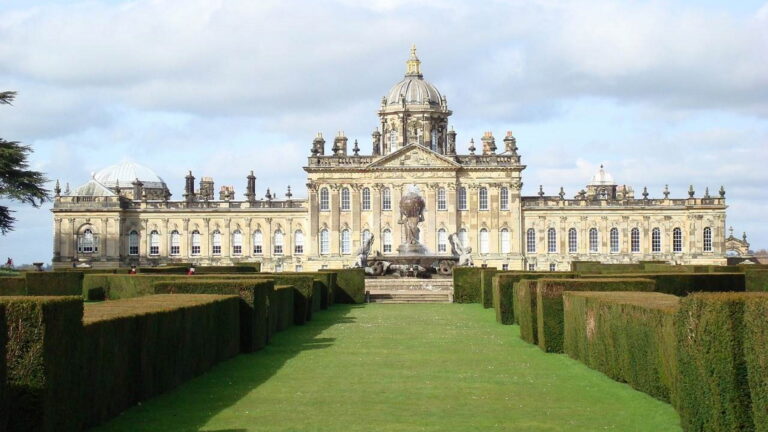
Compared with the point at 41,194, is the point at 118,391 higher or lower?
lower

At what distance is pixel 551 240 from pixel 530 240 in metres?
1.35

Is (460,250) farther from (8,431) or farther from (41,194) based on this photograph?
(8,431)

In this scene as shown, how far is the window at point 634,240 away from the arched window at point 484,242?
921 centimetres

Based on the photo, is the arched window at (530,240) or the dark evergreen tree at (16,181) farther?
the arched window at (530,240)

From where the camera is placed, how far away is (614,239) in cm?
7394

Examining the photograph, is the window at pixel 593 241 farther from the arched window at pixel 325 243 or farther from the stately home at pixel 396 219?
the arched window at pixel 325 243

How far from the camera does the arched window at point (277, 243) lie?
244 ft

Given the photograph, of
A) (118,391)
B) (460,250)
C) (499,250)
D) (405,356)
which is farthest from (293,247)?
(118,391)

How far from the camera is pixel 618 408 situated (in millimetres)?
12836

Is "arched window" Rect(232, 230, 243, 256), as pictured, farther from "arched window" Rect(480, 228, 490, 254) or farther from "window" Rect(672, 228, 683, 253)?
"window" Rect(672, 228, 683, 253)

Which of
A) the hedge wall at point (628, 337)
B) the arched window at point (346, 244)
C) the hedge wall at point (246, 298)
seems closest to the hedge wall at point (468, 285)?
the hedge wall at point (246, 298)

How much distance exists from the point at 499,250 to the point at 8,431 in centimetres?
6302

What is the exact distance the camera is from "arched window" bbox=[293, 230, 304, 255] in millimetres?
74125

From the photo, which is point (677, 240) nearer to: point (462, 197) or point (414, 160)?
point (462, 197)
